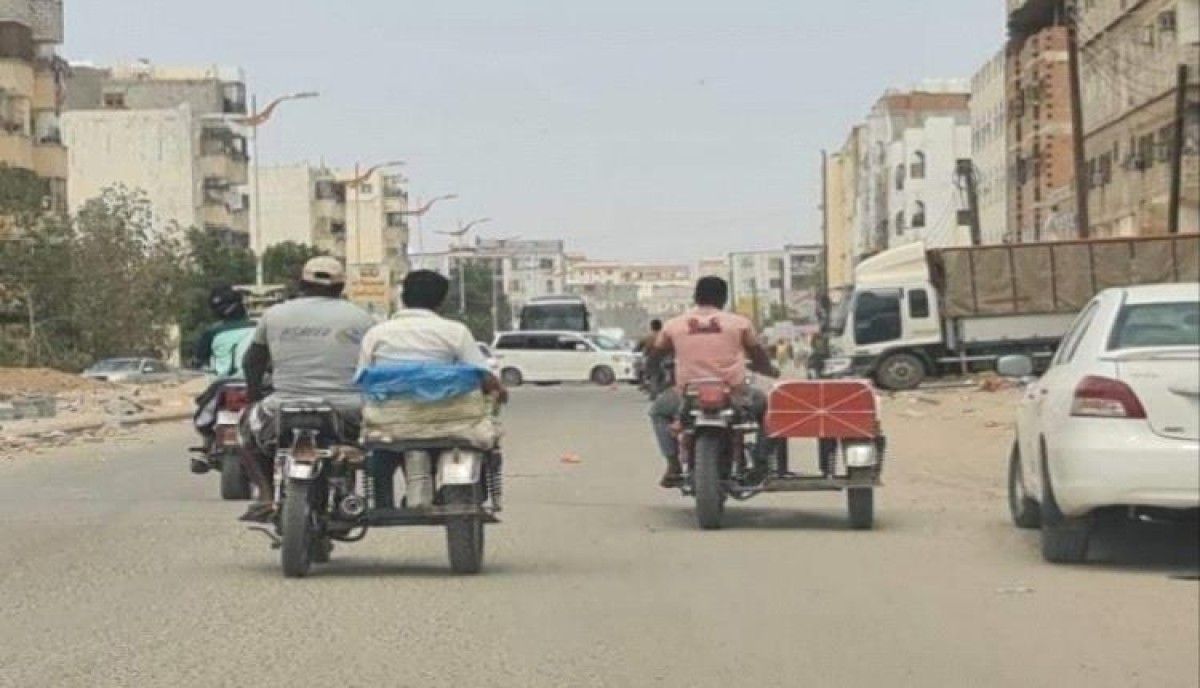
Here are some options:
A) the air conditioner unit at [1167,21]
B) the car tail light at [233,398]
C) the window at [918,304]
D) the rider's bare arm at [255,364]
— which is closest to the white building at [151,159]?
the air conditioner unit at [1167,21]

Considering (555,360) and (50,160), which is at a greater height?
(50,160)

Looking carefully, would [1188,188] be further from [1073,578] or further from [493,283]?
[493,283]

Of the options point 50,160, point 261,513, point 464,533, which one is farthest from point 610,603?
point 50,160

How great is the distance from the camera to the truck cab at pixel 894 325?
1804 inches

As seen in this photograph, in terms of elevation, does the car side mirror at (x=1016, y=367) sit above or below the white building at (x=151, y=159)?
below

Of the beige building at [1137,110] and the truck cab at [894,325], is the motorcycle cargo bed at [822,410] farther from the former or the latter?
the beige building at [1137,110]

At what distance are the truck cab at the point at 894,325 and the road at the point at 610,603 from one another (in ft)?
97.5

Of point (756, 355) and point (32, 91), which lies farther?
point (32, 91)

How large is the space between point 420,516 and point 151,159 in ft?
329

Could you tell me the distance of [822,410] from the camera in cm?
1354

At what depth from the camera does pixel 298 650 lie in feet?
28.8

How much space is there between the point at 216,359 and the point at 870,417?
5.70m

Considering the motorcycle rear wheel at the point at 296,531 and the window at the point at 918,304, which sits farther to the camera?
the window at the point at 918,304

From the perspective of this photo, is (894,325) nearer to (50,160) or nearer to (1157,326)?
(1157,326)
